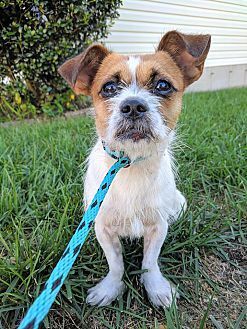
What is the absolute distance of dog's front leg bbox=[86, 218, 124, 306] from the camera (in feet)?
5.63

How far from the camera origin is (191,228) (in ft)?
6.89

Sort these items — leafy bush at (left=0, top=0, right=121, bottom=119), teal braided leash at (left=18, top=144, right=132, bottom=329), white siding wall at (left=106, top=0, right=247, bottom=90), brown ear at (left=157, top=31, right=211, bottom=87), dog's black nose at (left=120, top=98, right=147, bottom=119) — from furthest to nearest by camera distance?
white siding wall at (left=106, top=0, right=247, bottom=90) < leafy bush at (left=0, top=0, right=121, bottom=119) < brown ear at (left=157, top=31, right=211, bottom=87) < dog's black nose at (left=120, top=98, right=147, bottom=119) < teal braided leash at (left=18, top=144, right=132, bottom=329)

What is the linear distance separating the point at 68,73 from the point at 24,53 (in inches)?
118

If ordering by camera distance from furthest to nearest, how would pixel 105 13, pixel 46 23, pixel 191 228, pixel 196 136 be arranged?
pixel 105 13
pixel 46 23
pixel 196 136
pixel 191 228

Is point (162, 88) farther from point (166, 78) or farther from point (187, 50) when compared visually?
point (187, 50)

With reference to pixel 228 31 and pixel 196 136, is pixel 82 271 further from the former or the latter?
pixel 228 31

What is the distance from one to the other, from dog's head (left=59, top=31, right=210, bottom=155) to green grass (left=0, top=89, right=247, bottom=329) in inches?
28.0

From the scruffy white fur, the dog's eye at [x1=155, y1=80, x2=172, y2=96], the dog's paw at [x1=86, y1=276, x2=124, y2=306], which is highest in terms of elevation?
the dog's eye at [x1=155, y1=80, x2=172, y2=96]

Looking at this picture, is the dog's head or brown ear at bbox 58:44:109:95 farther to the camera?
brown ear at bbox 58:44:109:95

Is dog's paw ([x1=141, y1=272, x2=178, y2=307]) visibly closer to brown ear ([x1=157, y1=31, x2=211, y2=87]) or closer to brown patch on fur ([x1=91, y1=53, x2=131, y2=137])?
brown patch on fur ([x1=91, y1=53, x2=131, y2=137])

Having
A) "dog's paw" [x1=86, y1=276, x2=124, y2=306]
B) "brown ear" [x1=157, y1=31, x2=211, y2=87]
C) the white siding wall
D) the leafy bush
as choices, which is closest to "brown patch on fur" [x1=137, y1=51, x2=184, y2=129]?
"brown ear" [x1=157, y1=31, x2=211, y2=87]

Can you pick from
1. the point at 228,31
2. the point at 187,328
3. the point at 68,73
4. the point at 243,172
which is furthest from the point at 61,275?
the point at 228,31

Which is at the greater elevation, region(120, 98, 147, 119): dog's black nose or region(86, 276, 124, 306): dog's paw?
region(120, 98, 147, 119): dog's black nose

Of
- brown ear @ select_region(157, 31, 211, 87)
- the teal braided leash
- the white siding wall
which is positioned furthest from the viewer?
the white siding wall
